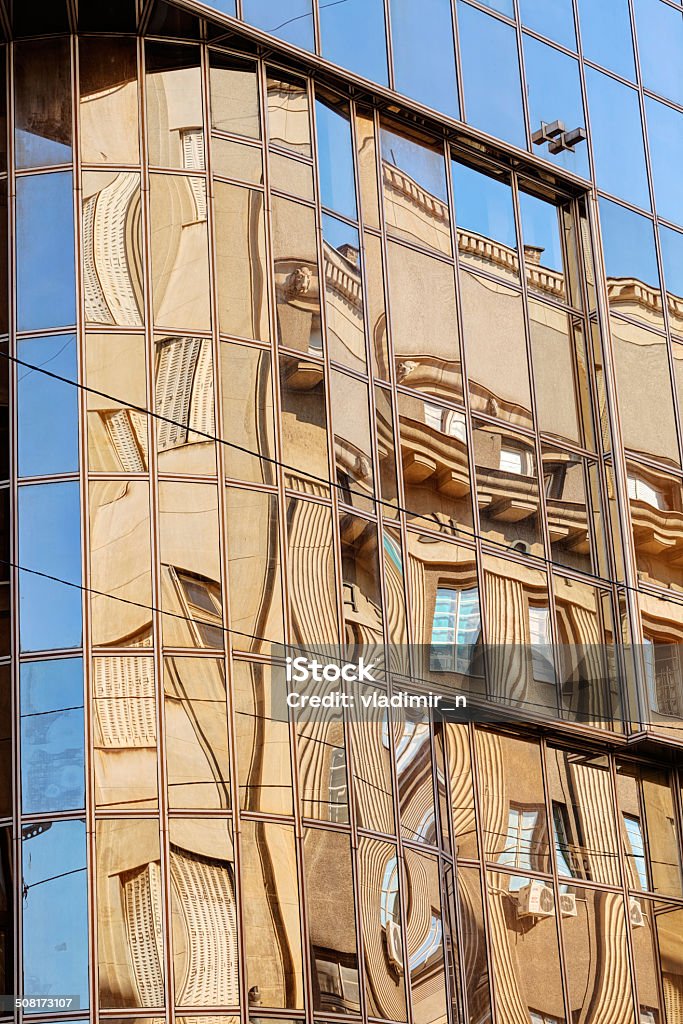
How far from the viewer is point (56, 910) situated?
15.5 metres

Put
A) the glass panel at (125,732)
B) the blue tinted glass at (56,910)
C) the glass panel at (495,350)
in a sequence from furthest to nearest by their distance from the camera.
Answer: the glass panel at (495,350), the glass panel at (125,732), the blue tinted glass at (56,910)

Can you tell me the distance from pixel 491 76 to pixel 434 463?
17.7 ft

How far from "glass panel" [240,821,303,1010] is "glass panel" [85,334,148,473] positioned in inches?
Result: 154

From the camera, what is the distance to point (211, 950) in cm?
1570

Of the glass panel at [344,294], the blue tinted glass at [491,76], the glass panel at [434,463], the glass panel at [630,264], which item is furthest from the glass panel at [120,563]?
the glass panel at [630,264]

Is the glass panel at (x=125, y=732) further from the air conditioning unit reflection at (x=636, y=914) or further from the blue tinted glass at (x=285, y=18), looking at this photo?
the blue tinted glass at (x=285, y=18)

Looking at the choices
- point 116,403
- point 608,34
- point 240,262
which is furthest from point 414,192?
point 116,403

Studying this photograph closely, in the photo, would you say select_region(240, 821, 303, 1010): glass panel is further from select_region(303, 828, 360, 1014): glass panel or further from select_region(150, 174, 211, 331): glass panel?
select_region(150, 174, 211, 331): glass panel

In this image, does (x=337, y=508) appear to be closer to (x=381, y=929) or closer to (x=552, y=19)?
(x=381, y=929)

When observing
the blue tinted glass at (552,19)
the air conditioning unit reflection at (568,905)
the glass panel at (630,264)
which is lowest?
the air conditioning unit reflection at (568,905)

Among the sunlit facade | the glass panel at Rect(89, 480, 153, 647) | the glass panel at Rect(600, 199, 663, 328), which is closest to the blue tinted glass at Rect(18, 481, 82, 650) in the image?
the sunlit facade

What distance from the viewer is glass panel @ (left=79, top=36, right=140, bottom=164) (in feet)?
60.0

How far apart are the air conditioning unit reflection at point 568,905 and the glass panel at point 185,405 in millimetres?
6509

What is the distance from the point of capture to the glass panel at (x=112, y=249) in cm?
1772
